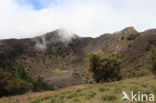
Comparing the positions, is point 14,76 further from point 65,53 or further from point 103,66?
point 65,53

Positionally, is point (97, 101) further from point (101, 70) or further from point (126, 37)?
point (126, 37)

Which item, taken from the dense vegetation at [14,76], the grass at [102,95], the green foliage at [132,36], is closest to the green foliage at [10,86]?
the dense vegetation at [14,76]

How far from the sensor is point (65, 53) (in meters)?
84.6

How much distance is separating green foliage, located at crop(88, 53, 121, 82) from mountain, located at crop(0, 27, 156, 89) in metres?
16.3

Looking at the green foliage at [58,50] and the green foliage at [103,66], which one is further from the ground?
the green foliage at [58,50]

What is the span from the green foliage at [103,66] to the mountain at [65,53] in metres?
16.3

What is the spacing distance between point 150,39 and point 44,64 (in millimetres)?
55760

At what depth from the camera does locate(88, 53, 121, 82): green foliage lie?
24.1 metres

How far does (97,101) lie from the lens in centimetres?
691

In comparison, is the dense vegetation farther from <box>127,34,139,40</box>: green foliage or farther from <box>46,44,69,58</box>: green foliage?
<box>127,34,139,40</box>: green foliage

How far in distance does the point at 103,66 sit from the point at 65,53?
61900 mm

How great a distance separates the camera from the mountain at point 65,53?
51906mm

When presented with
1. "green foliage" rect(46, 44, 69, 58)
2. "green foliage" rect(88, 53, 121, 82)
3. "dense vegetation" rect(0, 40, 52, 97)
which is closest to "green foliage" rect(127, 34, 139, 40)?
"green foliage" rect(46, 44, 69, 58)

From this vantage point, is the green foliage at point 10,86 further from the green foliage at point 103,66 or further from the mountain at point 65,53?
the mountain at point 65,53
